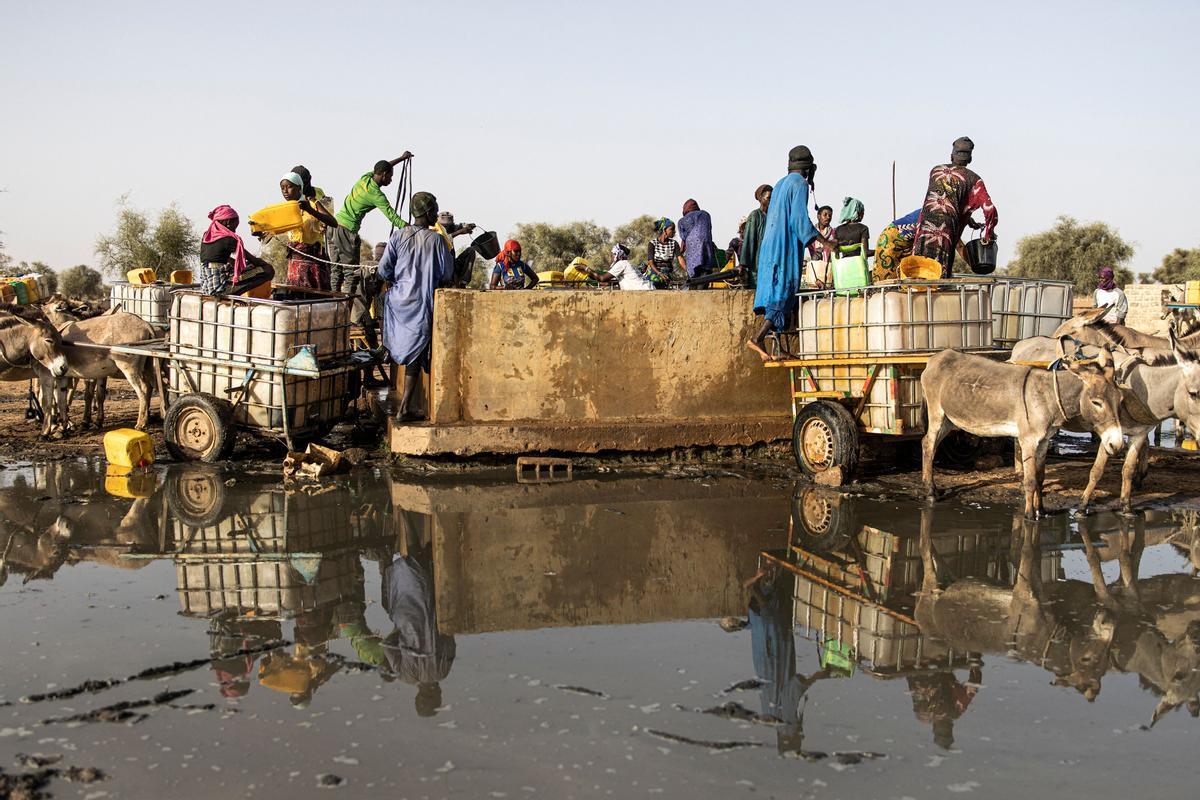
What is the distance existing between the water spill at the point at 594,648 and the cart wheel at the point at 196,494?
0.08m

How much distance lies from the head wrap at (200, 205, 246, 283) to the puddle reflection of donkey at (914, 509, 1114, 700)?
772 centimetres

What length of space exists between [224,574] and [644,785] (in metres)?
3.97

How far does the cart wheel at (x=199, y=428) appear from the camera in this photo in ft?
37.4

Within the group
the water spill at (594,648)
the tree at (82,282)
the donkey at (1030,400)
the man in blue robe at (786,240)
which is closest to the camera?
the water spill at (594,648)

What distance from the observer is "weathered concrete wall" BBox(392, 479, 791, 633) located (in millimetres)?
6746

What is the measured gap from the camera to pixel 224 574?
736 cm

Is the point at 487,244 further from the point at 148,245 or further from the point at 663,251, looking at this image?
the point at 148,245

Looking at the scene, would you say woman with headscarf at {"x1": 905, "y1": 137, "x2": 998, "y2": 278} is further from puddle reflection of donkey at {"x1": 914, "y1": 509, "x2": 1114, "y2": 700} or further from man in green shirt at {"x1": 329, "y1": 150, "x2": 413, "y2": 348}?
man in green shirt at {"x1": 329, "y1": 150, "x2": 413, "y2": 348}

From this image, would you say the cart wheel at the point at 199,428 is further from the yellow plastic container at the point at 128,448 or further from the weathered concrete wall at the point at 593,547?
the weathered concrete wall at the point at 593,547

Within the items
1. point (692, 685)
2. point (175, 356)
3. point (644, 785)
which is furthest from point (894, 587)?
point (175, 356)

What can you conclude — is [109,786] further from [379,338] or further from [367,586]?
[379,338]

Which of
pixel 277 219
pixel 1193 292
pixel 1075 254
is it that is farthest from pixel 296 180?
pixel 1075 254

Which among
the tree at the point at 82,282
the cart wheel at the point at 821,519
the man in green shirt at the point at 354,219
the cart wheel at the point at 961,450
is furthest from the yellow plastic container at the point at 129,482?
the tree at the point at 82,282

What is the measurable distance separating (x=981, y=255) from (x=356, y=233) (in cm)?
738
